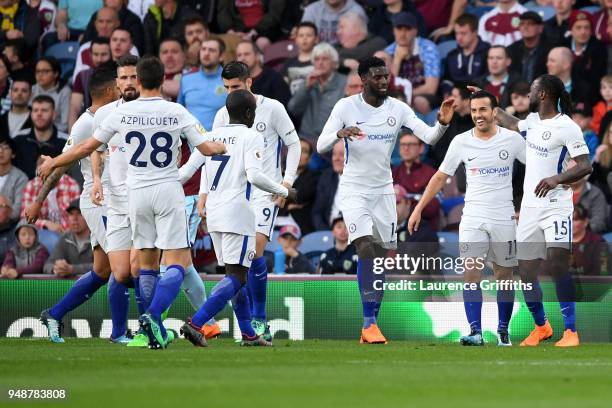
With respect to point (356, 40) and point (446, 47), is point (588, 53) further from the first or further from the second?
point (356, 40)

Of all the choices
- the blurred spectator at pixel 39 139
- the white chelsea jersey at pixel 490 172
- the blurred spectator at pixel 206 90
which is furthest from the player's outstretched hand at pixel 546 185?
the blurred spectator at pixel 39 139

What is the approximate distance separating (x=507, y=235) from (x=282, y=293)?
3294mm

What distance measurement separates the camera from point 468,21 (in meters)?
18.9

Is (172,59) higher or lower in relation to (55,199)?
higher

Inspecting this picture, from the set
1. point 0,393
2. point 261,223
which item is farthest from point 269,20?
point 0,393

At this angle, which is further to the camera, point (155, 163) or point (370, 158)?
point (370, 158)

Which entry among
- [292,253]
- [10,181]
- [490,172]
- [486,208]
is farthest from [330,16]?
[486,208]

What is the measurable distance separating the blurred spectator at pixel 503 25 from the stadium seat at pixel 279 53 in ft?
9.31

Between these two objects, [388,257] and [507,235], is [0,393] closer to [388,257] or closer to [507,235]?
[507,235]

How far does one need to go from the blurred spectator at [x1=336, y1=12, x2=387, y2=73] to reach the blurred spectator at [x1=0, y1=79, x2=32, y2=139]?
469 cm

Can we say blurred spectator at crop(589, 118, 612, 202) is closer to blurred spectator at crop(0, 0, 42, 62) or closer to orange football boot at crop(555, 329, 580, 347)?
orange football boot at crop(555, 329, 580, 347)

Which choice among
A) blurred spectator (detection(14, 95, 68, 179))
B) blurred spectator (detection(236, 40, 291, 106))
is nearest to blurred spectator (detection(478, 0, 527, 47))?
blurred spectator (detection(236, 40, 291, 106))

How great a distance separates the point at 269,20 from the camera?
21.1 m

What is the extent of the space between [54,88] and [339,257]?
6304mm
